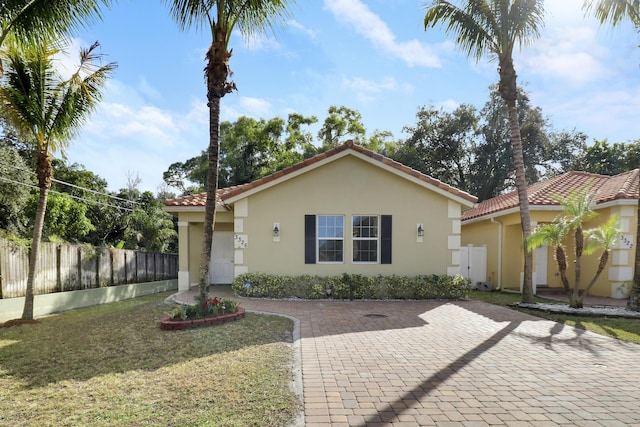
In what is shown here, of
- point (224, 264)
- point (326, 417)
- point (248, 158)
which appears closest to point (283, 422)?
point (326, 417)

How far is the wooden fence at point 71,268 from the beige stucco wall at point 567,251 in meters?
15.1

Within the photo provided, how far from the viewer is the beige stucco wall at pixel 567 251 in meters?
12.4

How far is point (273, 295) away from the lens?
11539mm

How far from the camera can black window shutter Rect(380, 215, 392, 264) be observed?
12.0 meters

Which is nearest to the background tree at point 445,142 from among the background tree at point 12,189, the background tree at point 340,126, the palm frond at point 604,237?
the background tree at point 340,126

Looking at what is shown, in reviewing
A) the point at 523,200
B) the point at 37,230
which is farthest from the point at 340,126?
the point at 37,230

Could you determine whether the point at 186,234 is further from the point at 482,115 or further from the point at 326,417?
the point at 482,115

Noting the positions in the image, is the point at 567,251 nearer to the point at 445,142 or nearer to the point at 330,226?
the point at 330,226

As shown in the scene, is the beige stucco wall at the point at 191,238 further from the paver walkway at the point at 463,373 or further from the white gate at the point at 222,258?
the paver walkway at the point at 463,373

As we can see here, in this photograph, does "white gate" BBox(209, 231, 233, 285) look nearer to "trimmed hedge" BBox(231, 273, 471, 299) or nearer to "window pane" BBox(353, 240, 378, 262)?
"trimmed hedge" BBox(231, 273, 471, 299)

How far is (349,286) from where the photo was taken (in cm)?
1147

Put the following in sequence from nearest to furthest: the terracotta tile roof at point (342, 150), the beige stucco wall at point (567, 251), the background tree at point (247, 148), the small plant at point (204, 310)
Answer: the small plant at point (204, 310), the terracotta tile roof at point (342, 150), the beige stucco wall at point (567, 251), the background tree at point (247, 148)

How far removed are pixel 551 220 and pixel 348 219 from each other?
810cm

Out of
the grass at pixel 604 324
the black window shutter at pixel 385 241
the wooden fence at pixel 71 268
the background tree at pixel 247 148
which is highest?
the background tree at pixel 247 148
